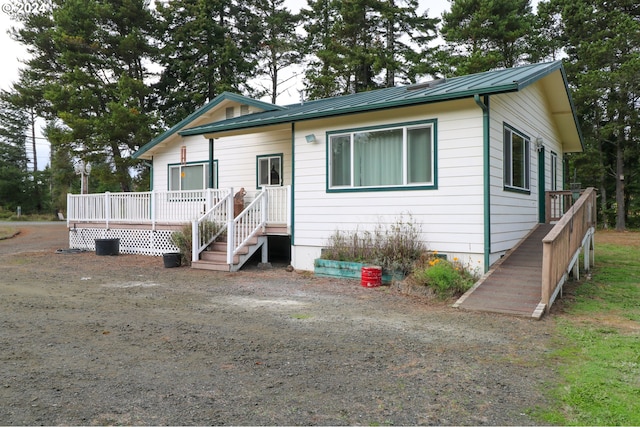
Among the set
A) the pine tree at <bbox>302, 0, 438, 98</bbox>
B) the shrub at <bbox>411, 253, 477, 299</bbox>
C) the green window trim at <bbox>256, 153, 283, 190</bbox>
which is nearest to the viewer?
the shrub at <bbox>411, 253, 477, 299</bbox>

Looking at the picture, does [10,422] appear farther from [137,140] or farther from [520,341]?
[137,140]

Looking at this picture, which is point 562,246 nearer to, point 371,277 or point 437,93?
point 371,277

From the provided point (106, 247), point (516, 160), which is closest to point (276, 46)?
point (106, 247)

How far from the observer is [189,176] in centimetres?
1528

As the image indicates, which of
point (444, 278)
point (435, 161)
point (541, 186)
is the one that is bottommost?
point (444, 278)

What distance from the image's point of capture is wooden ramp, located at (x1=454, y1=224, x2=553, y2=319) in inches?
240

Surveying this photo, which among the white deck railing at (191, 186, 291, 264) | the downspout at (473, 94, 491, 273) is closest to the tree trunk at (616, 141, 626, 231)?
the downspout at (473, 94, 491, 273)

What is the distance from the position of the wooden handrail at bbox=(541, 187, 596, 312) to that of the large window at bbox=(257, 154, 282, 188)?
746 centimetres

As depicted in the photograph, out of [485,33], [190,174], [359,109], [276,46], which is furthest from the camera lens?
[276,46]

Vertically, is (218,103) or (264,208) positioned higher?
(218,103)

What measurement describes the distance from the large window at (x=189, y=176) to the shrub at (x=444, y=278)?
29.5ft

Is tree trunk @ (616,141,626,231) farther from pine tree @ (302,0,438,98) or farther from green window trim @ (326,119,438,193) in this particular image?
green window trim @ (326,119,438,193)

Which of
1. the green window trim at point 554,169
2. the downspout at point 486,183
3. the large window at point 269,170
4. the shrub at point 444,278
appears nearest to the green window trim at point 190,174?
the large window at point 269,170

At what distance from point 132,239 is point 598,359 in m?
12.7
